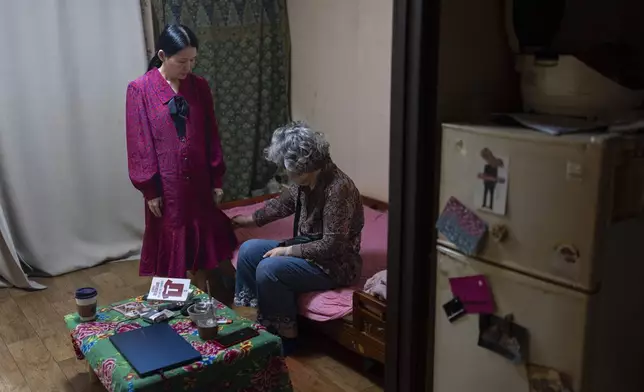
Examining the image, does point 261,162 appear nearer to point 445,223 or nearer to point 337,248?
point 337,248

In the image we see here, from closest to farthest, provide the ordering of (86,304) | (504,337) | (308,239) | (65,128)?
1. (504,337)
2. (86,304)
3. (308,239)
4. (65,128)

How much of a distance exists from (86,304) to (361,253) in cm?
125

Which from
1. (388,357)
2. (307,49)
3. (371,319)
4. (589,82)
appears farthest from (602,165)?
(307,49)

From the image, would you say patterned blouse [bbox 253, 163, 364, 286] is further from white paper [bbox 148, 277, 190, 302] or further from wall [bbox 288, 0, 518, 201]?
wall [bbox 288, 0, 518, 201]

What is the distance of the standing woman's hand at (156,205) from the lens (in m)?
2.86

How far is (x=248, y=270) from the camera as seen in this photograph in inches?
110

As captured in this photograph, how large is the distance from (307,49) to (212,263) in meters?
1.63

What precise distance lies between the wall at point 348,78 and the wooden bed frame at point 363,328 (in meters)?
1.22

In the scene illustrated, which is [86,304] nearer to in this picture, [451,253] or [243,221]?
[243,221]

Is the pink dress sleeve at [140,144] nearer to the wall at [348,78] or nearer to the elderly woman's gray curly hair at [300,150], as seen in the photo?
the elderly woman's gray curly hair at [300,150]

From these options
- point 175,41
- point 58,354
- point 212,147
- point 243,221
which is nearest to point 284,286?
point 243,221

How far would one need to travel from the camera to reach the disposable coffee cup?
2.34m

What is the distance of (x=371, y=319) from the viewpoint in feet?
7.93

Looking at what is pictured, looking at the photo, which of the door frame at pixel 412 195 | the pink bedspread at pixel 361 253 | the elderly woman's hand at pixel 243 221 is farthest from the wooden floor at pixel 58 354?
the door frame at pixel 412 195
